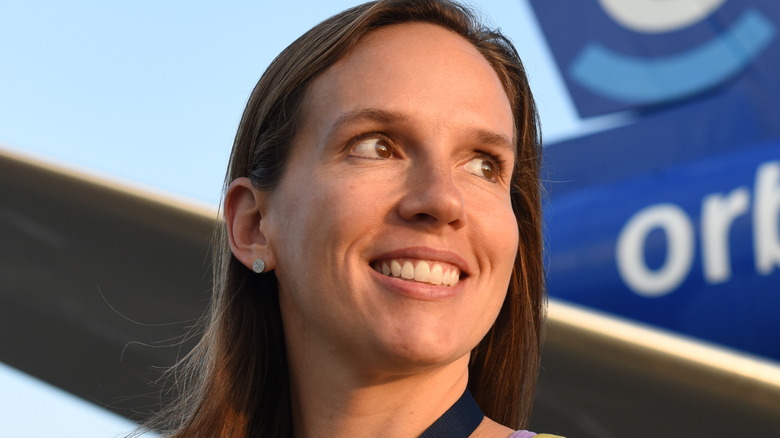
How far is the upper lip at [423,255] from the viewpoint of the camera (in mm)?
1564

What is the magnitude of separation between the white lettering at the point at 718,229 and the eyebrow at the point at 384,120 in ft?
9.19

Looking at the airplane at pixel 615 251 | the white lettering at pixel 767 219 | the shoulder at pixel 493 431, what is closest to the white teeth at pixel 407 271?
the shoulder at pixel 493 431

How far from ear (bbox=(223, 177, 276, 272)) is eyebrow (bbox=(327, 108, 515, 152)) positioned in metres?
0.20

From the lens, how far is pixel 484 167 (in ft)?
5.63

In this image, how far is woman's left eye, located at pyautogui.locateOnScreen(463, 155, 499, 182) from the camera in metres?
1.69

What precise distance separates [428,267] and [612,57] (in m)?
3.70

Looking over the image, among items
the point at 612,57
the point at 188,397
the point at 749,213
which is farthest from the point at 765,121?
the point at 188,397

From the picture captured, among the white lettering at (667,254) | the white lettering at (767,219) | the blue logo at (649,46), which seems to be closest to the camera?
the white lettering at (767,219)

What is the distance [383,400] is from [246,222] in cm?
40

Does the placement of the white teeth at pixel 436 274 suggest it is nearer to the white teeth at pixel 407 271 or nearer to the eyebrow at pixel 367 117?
the white teeth at pixel 407 271

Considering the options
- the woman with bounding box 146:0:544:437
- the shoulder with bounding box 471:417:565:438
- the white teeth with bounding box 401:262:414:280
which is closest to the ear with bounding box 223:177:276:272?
the woman with bounding box 146:0:544:437

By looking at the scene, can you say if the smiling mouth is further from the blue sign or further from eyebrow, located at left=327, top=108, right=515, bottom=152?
the blue sign

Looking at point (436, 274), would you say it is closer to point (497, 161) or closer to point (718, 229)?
point (497, 161)

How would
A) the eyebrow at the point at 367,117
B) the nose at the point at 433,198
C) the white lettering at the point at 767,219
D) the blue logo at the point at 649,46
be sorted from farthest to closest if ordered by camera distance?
the blue logo at the point at 649,46 < the white lettering at the point at 767,219 < the eyebrow at the point at 367,117 < the nose at the point at 433,198
